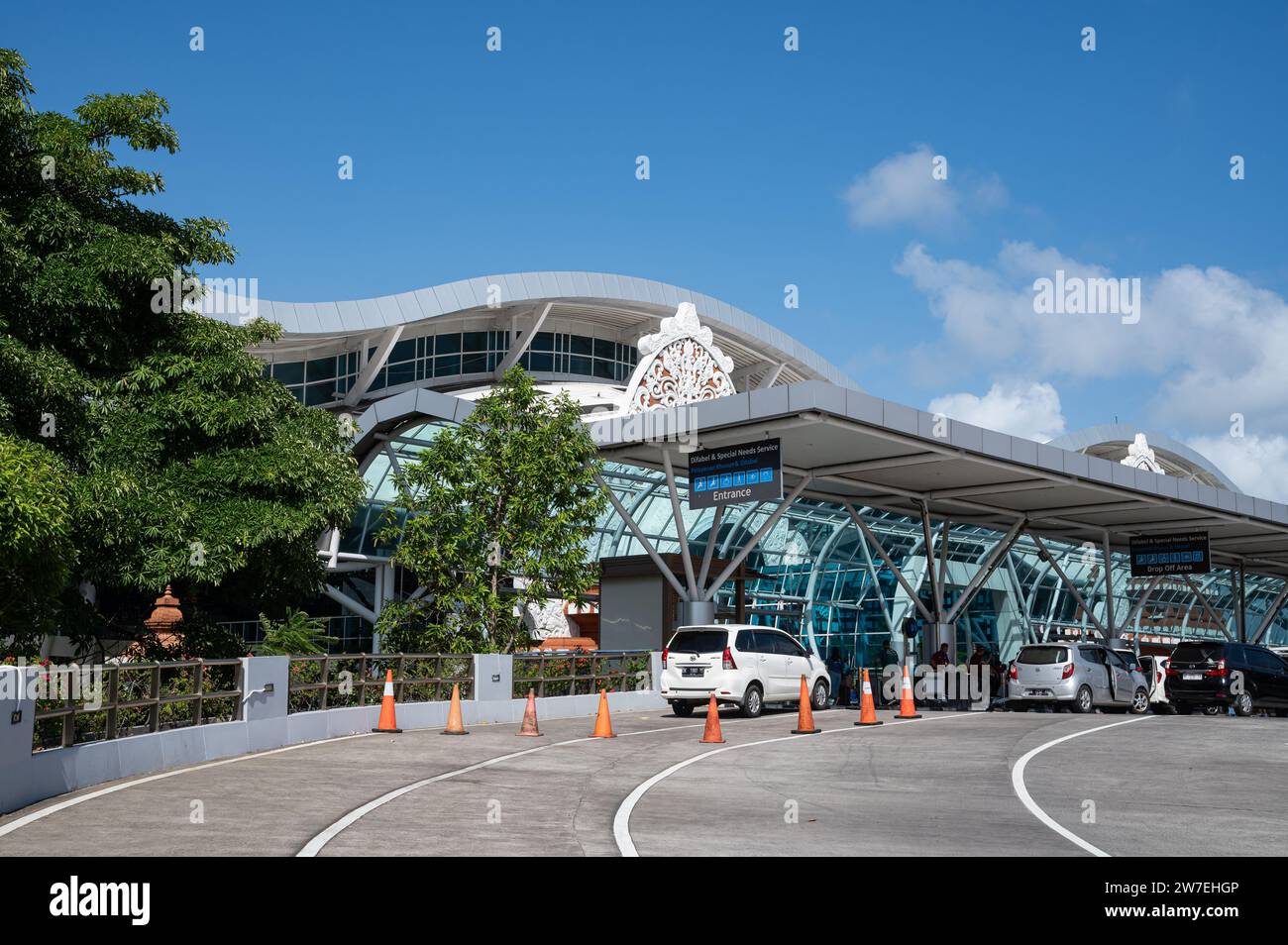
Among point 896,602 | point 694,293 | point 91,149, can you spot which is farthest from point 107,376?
point 694,293

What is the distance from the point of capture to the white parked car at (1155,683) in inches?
1296

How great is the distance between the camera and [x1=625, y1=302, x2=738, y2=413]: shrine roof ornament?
29984mm

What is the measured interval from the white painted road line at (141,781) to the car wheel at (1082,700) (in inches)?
616

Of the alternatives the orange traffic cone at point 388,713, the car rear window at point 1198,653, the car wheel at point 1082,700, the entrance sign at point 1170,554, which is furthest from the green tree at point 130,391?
the entrance sign at point 1170,554

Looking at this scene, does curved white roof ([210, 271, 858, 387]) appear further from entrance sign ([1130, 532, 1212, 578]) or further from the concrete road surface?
the concrete road surface

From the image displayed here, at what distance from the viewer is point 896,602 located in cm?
4991

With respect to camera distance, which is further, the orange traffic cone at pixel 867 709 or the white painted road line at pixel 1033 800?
the orange traffic cone at pixel 867 709

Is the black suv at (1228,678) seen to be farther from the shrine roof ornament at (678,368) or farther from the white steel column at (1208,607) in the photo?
the white steel column at (1208,607)

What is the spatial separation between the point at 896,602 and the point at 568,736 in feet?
104

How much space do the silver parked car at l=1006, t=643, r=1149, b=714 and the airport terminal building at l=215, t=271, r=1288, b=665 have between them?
4.70 metres

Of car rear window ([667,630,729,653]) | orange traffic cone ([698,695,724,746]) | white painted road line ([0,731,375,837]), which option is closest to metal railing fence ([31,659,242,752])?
white painted road line ([0,731,375,837])

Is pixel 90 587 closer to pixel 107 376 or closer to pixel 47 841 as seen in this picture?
pixel 107 376

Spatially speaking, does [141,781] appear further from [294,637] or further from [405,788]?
[294,637]

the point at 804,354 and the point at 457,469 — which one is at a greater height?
the point at 804,354
